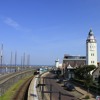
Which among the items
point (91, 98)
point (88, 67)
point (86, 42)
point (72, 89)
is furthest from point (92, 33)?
point (91, 98)

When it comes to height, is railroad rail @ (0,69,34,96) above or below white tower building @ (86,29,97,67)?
below

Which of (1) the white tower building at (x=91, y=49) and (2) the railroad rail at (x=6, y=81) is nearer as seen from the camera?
(2) the railroad rail at (x=6, y=81)

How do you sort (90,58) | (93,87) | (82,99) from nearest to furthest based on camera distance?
(82,99)
(93,87)
(90,58)

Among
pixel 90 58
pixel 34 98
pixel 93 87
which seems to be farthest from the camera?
pixel 90 58

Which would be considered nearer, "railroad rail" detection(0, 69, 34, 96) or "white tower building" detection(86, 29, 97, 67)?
"railroad rail" detection(0, 69, 34, 96)

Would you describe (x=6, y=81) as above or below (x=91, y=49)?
below

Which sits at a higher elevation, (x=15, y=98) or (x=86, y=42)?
(x=86, y=42)

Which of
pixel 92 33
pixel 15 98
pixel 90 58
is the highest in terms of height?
pixel 92 33

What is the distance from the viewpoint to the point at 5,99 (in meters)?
56.2

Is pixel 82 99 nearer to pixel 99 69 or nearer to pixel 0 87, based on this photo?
pixel 0 87

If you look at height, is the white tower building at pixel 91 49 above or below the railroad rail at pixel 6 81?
above

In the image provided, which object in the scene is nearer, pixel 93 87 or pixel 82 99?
pixel 82 99

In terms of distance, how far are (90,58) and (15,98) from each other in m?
71.6

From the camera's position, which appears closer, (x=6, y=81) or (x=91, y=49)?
(x=6, y=81)
